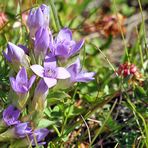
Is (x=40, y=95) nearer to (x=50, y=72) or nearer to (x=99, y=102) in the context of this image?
(x=50, y=72)

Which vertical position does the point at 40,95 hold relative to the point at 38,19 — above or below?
below

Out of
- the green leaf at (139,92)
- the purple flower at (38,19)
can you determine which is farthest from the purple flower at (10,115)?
the green leaf at (139,92)

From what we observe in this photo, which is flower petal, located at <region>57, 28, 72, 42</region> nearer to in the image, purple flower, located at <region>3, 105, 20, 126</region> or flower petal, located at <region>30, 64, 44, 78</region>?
flower petal, located at <region>30, 64, 44, 78</region>

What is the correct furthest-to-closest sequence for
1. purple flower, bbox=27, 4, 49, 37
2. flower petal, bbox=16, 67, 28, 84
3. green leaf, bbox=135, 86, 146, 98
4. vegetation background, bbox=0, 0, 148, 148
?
green leaf, bbox=135, 86, 146, 98 < vegetation background, bbox=0, 0, 148, 148 < purple flower, bbox=27, 4, 49, 37 < flower petal, bbox=16, 67, 28, 84

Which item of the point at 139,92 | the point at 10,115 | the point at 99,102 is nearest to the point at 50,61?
the point at 10,115

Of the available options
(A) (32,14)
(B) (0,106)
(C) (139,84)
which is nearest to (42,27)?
(A) (32,14)

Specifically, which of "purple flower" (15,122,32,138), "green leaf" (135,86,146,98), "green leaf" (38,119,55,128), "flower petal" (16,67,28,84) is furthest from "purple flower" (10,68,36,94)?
"green leaf" (135,86,146,98)
